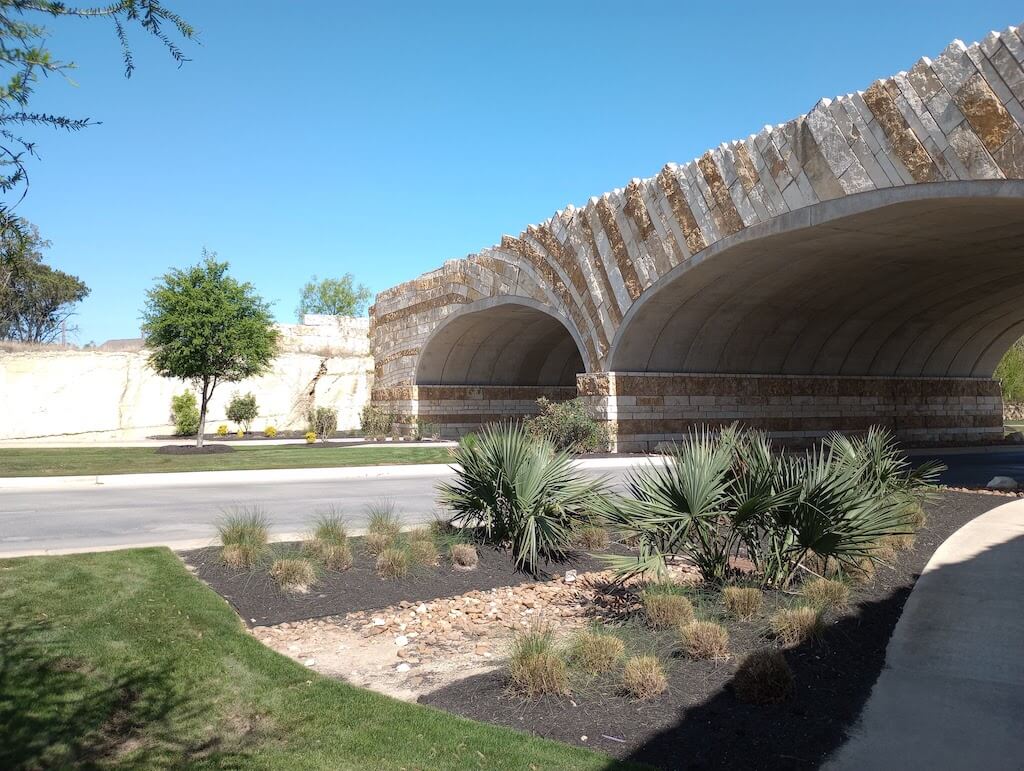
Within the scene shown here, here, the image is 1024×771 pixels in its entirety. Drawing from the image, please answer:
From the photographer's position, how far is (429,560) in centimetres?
880

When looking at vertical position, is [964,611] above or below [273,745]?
above

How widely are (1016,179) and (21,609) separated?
15.2 m

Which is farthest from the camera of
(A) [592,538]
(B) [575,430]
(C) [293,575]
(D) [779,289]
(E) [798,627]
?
(B) [575,430]

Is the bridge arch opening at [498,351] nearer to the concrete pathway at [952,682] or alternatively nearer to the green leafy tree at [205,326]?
the green leafy tree at [205,326]

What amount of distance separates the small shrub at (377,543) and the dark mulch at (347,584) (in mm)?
84

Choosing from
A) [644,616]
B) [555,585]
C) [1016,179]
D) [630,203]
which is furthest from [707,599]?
[630,203]

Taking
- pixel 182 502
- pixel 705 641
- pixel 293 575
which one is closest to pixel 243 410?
pixel 182 502

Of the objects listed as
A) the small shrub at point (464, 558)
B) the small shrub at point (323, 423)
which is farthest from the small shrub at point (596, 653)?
the small shrub at point (323, 423)

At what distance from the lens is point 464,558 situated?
8.84 metres

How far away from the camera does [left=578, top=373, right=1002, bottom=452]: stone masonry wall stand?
24.5 meters

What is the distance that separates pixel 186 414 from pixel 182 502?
23790 millimetres

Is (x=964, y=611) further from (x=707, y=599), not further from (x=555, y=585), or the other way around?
(x=555, y=585)

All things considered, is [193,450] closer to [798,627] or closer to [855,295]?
[855,295]

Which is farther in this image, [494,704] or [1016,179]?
[1016,179]
